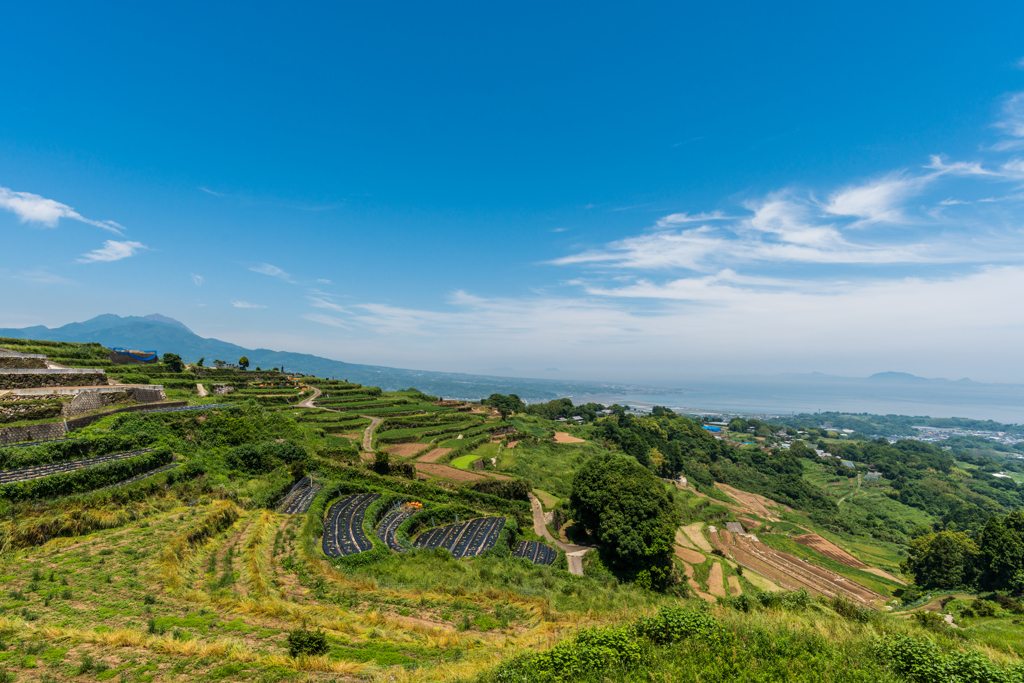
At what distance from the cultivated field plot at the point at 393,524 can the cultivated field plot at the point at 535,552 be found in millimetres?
8758

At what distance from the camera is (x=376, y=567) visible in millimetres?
19672

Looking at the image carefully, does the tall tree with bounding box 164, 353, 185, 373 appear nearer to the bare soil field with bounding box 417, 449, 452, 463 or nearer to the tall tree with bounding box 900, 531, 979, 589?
the bare soil field with bounding box 417, 449, 452, 463

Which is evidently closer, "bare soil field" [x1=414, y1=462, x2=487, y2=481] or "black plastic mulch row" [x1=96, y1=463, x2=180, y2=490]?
"black plastic mulch row" [x1=96, y1=463, x2=180, y2=490]

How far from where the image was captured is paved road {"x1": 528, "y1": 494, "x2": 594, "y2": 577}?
91.6 feet

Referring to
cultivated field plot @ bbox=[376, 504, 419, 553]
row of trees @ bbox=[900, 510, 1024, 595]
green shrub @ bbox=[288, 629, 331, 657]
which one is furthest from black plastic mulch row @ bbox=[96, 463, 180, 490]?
row of trees @ bbox=[900, 510, 1024, 595]

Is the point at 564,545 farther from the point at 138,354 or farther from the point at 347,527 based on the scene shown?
the point at 138,354

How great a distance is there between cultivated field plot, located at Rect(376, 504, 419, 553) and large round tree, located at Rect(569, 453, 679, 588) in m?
15.0

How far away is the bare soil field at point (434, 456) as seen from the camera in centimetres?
4462

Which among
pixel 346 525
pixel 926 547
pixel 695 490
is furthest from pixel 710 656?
pixel 695 490

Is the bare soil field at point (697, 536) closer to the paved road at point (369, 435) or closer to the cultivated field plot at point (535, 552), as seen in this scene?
the cultivated field plot at point (535, 552)

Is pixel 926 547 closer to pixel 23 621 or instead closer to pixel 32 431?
pixel 23 621

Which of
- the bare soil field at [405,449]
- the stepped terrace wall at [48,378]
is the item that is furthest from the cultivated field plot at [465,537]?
the stepped terrace wall at [48,378]


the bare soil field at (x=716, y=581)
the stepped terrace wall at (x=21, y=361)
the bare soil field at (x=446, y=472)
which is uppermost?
the stepped terrace wall at (x=21, y=361)

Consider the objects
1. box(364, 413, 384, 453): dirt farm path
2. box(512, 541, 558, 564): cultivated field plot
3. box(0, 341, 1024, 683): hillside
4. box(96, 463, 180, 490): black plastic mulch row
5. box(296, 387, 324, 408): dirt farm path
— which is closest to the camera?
Result: box(0, 341, 1024, 683): hillside
